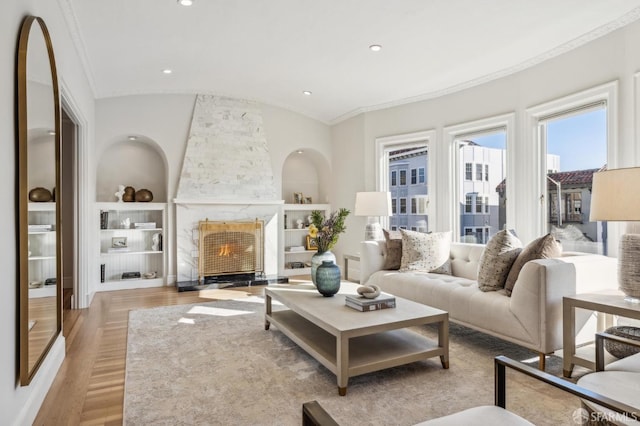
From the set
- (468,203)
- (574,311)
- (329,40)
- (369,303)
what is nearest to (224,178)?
(329,40)

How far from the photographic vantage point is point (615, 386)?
153 cm

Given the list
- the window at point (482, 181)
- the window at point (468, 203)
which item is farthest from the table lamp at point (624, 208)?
the window at point (468, 203)

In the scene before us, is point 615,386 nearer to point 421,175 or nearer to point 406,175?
point 421,175

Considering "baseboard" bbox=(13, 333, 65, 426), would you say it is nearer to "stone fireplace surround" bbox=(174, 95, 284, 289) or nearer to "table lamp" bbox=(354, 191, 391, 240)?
"stone fireplace surround" bbox=(174, 95, 284, 289)

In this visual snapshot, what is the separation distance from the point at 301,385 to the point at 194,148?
178 inches

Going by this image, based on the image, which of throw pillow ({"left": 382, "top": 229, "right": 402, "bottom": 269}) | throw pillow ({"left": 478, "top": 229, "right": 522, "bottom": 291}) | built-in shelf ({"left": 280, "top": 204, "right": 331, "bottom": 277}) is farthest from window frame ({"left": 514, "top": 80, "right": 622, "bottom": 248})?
built-in shelf ({"left": 280, "top": 204, "right": 331, "bottom": 277})

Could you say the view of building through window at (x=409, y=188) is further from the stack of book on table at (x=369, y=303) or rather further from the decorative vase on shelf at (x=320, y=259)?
the stack of book on table at (x=369, y=303)

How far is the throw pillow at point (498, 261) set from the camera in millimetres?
3195

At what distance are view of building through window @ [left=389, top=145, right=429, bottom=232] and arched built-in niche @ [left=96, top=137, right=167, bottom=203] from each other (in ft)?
11.6

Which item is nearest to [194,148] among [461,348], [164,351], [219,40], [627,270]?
[219,40]

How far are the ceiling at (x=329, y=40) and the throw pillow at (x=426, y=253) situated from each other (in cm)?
198

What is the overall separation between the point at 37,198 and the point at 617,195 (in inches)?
136

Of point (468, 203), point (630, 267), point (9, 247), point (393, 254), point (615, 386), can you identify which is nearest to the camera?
point (615, 386)

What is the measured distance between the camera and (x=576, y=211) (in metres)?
3.99
